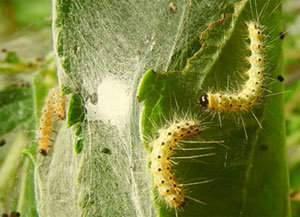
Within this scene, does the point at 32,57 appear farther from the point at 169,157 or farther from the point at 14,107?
the point at 169,157

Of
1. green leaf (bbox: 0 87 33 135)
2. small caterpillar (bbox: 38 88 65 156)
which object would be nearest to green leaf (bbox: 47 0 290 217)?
small caterpillar (bbox: 38 88 65 156)

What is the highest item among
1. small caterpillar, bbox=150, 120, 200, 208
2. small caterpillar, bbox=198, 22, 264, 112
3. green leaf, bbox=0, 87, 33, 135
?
green leaf, bbox=0, 87, 33, 135

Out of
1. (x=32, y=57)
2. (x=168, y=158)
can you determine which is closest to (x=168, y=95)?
(x=168, y=158)

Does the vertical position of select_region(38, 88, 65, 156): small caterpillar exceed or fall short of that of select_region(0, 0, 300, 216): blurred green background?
it falls short

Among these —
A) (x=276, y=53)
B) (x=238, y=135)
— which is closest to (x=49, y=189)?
(x=238, y=135)

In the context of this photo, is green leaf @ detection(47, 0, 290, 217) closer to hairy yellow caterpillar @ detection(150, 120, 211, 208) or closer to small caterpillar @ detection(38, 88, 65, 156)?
hairy yellow caterpillar @ detection(150, 120, 211, 208)

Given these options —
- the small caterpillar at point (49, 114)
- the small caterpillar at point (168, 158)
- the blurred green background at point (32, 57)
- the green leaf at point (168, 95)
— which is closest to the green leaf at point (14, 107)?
the blurred green background at point (32, 57)
